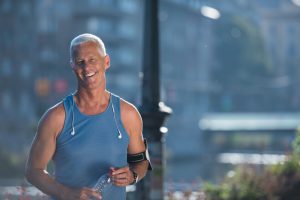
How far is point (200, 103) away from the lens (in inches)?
5290

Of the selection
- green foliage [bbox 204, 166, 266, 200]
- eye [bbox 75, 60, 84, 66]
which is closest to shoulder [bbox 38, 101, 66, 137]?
eye [bbox 75, 60, 84, 66]

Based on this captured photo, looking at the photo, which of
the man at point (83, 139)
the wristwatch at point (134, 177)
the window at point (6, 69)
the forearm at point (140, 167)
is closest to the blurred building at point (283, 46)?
the window at point (6, 69)

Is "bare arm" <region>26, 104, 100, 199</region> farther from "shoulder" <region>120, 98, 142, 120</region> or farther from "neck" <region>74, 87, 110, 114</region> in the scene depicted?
"shoulder" <region>120, 98, 142, 120</region>

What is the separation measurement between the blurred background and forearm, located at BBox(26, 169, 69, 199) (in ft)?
207

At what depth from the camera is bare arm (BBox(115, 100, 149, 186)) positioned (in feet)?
14.1

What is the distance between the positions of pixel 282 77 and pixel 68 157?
162 metres

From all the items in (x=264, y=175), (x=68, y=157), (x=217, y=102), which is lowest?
(x=217, y=102)

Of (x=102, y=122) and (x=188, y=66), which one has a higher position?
(x=102, y=122)

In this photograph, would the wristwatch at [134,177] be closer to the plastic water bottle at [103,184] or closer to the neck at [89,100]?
the plastic water bottle at [103,184]

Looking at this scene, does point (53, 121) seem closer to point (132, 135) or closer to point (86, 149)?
point (86, 149)

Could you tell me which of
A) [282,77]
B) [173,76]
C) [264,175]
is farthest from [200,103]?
[264,175]

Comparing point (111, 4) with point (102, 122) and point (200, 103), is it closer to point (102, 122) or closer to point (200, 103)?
point (200, 103)

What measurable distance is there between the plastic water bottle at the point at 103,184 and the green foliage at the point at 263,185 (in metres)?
8.69

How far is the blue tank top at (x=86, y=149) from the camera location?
422 centimetres
